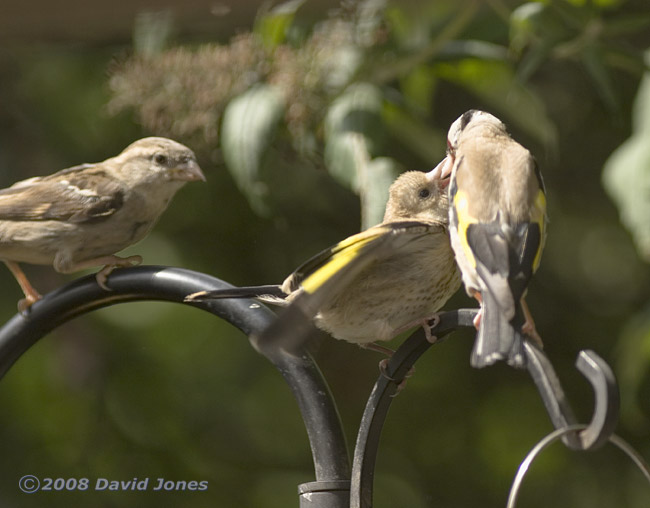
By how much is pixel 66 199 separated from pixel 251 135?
592mm

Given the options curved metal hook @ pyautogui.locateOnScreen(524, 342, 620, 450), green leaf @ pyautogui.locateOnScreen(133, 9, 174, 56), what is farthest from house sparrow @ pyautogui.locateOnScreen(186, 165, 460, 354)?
green leaf @ pyautogui.locateOnScreen(133, 9, 174, 56)

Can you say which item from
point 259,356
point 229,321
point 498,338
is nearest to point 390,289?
point 229,321

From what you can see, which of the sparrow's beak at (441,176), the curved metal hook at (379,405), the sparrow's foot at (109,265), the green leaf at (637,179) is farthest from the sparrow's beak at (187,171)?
the green leaf at (637,179)

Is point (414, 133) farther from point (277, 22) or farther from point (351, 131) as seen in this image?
point (277, 22)

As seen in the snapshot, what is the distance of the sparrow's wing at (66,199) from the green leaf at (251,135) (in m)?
0.40

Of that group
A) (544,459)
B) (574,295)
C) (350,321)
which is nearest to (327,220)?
(574,295)

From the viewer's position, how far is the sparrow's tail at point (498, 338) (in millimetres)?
1485

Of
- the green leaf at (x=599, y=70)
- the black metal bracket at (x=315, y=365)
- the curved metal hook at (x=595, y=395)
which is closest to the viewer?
the curved metal hook at (x=595, y=395)

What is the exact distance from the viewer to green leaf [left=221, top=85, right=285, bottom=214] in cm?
286

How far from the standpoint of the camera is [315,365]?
195cm

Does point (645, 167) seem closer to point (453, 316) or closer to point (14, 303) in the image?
point (453, 316)

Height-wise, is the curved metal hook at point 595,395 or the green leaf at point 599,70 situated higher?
the green leaf at point 599,70

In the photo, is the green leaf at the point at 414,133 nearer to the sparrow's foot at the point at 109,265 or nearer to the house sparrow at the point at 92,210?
the house sparrow at the point at 92,210

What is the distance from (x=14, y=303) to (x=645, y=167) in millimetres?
2648
